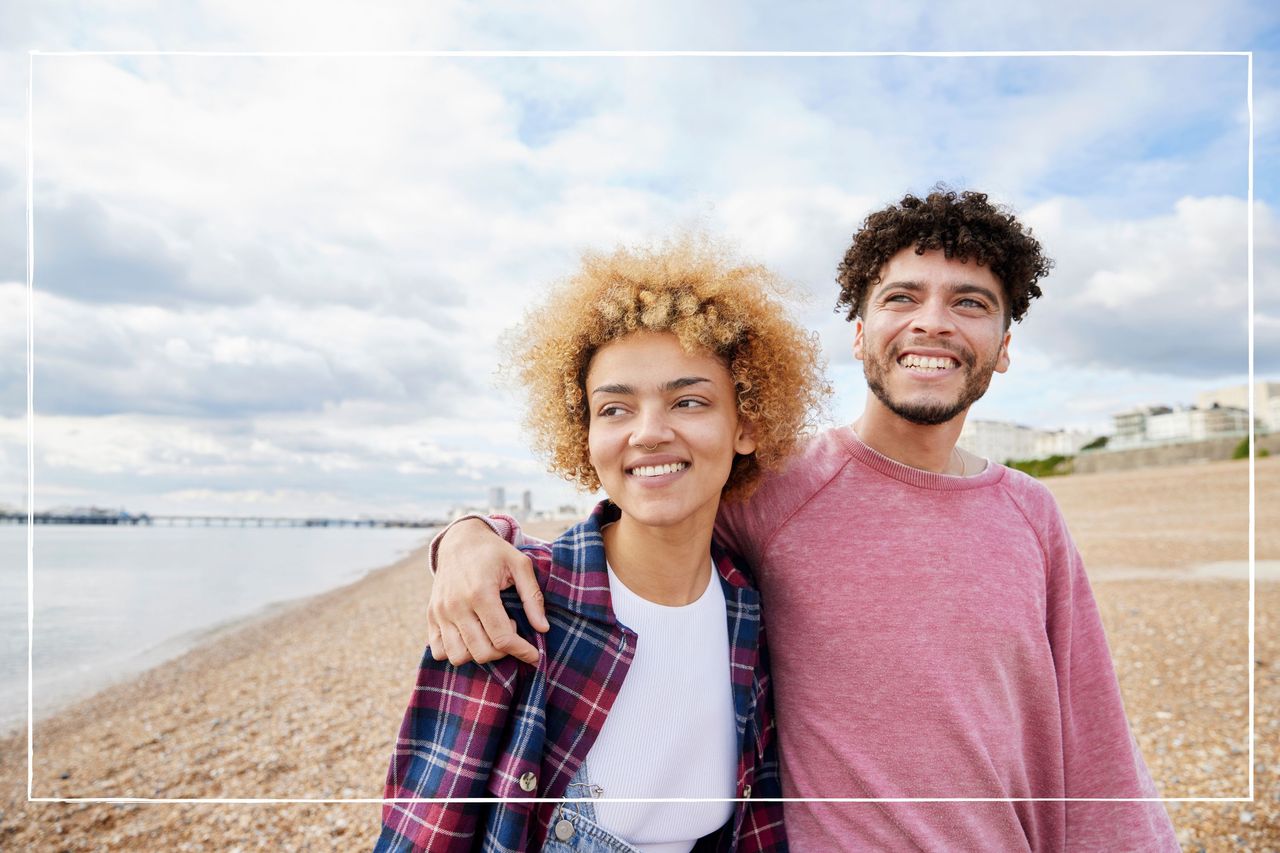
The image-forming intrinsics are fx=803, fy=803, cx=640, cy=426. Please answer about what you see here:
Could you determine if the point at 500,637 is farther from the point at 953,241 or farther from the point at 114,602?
the point at 114,602

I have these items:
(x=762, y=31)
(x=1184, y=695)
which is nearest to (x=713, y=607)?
(x=762, y=31)

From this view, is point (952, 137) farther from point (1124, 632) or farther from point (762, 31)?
point (1124, 632)

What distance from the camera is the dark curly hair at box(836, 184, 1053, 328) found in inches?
101

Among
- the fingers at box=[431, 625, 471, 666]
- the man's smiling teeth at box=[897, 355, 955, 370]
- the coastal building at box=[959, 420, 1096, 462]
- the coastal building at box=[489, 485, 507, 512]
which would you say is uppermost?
the man's smiling teeth at box=[897, 355, 955, 370]

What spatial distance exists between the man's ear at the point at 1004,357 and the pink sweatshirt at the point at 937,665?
0.36 m

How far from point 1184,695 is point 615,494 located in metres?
9.17

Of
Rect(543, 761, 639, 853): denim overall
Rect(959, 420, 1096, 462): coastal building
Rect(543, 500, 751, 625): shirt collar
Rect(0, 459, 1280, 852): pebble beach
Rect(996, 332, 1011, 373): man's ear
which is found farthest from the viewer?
Rect(0, 459, 1280, 852): pebble beach

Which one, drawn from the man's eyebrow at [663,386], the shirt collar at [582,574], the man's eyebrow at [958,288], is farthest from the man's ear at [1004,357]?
the shirt collar at [582,574]

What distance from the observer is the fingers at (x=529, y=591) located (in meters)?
2.13

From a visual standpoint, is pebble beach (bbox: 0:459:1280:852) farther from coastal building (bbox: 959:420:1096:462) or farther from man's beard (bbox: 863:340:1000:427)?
coastal building (bbox: 959:420:1096:462)

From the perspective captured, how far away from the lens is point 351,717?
9125mm

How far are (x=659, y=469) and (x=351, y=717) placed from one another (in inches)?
325

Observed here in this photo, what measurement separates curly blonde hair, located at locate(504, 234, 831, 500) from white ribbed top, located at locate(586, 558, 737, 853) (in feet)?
1.69

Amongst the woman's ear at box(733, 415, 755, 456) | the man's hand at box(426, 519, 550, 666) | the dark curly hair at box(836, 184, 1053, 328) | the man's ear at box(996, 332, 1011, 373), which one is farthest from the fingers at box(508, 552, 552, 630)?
the man's ear at box(996, 332, 1011, 373)
